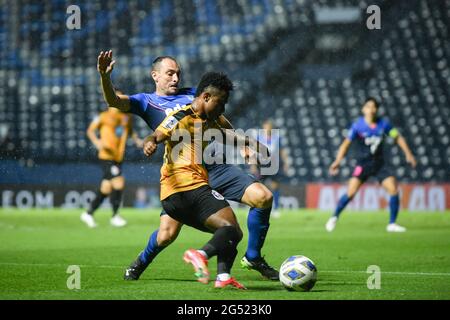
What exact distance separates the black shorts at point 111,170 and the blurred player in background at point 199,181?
321 inches

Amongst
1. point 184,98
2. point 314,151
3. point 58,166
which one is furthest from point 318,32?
point 184,98

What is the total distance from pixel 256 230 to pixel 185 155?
1.22 metres

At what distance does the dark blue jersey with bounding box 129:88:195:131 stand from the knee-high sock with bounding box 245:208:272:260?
3.69 feet

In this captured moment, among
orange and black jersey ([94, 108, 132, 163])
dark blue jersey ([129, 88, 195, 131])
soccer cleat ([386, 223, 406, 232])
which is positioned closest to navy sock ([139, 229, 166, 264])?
dark blue jersey ([129, 88, 195, 131])

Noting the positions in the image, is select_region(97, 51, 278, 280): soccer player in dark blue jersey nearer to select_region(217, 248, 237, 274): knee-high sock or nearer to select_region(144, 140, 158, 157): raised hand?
select_region(217, 248, 237, 274): knee-high sock

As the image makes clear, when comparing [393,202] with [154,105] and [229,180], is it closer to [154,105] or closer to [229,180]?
[229,180]

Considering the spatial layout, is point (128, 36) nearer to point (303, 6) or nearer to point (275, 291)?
point (303, 6)

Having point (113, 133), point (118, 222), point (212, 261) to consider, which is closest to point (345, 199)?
point (118, 222)

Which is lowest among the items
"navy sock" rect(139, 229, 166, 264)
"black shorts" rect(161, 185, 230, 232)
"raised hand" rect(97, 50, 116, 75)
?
"navy sock" rect(139, 229, 166, 264)

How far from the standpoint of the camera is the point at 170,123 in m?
5.95

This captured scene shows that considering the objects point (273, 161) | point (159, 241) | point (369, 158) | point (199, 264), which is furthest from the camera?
point (273, 161)

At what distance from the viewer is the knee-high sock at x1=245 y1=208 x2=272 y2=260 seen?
703cm

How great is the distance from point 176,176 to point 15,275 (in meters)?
2.01

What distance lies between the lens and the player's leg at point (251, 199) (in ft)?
22.6
